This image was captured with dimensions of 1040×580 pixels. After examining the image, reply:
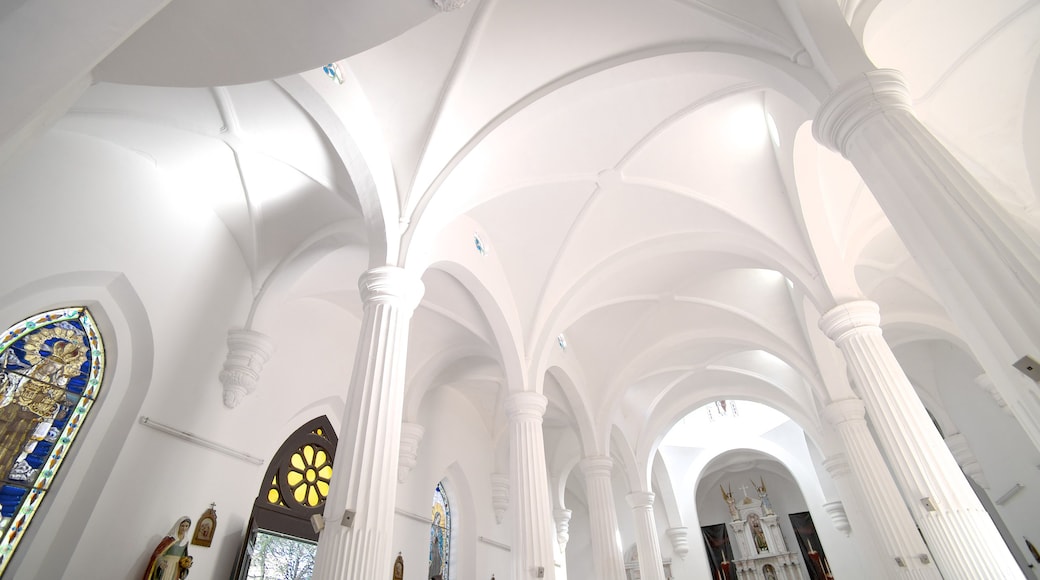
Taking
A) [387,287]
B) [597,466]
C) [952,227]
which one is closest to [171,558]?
[387,287]

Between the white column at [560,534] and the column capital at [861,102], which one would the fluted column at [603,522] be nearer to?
the white column at [560,534]

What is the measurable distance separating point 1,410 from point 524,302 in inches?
249

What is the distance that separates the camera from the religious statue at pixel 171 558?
5387mm

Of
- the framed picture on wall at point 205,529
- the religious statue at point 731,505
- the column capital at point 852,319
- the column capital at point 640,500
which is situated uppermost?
the religious statue at point 731,505

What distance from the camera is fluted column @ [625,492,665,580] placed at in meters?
11.3

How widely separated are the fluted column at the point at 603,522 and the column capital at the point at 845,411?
4.01m

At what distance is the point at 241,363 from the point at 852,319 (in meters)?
7.61

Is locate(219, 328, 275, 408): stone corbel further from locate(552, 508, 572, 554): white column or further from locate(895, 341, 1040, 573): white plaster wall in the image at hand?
locate(895, 341, 1040, 573): white plaster wall

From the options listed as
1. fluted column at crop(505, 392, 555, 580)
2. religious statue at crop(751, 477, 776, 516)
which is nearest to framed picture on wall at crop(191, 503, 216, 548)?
fluted column at crop(505, 392, 555, 580)

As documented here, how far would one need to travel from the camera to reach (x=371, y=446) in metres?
4.48

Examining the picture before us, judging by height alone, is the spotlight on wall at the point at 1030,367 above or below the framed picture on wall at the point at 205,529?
below

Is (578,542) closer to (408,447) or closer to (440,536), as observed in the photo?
(440,536)

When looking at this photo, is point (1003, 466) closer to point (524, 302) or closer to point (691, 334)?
point (691, 334)

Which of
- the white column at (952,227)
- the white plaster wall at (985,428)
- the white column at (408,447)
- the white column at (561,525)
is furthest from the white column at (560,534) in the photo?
the white column at (952,227)
